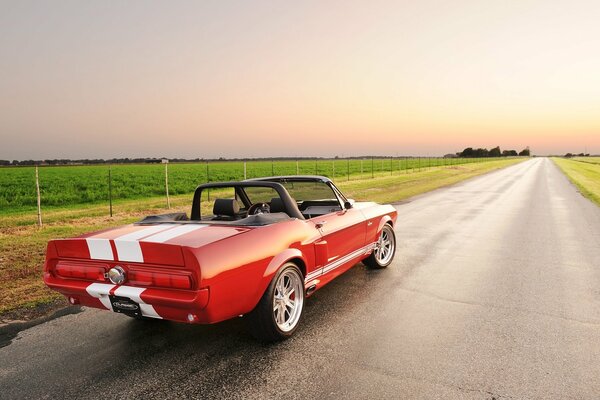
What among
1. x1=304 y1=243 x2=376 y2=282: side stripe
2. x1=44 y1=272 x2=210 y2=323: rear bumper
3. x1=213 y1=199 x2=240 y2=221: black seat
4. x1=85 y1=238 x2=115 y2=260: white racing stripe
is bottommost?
x1=304 y1=243 x2=376 y2=282: side stripe

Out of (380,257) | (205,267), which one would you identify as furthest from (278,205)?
(380,257)

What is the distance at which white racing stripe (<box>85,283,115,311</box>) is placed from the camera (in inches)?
126

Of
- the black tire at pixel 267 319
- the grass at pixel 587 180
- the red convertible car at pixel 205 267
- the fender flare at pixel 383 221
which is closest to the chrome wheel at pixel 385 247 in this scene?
the fender flare at pixel 383 221

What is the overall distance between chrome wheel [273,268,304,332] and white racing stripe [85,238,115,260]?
137 cm

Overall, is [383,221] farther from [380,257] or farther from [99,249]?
[99,249]

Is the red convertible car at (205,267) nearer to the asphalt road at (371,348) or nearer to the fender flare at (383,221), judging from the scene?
the asphalt road at (371,348)

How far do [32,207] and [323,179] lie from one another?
17.1 metres

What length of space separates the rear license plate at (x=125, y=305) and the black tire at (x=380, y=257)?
341 centimetres

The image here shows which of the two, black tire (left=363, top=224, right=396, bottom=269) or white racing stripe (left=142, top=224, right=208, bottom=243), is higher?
white racing stripe (left=142, top=224, right=208, bottom=243)

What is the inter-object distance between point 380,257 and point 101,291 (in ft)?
12.6

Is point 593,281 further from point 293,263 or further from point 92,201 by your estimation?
point 92,201

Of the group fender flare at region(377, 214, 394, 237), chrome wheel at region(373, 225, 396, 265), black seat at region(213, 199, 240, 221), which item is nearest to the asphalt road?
chrome wheel at region(373, 225, 396, 265)

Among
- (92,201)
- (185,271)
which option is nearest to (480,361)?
(185,271)

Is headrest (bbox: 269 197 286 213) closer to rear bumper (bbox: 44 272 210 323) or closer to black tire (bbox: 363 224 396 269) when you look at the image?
rear bumper (bbox: 44 272 210 323)
